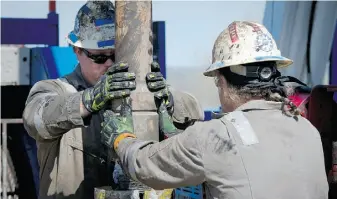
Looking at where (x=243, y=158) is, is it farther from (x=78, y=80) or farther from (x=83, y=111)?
(x=78, y=80)

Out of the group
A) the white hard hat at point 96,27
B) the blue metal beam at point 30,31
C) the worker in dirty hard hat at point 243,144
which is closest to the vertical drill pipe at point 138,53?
the worker in dirty hard hat at point 243,144

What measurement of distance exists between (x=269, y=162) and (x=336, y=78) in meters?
4.14

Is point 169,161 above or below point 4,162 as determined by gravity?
above

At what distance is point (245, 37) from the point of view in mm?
2529

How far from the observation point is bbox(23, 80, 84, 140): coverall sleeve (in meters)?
2.80

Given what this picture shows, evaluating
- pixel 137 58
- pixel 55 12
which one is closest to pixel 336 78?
pixel 55 12

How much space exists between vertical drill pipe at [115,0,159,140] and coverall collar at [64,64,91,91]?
0.55 meters

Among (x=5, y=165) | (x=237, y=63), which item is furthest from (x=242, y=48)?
(x=5, y=165)

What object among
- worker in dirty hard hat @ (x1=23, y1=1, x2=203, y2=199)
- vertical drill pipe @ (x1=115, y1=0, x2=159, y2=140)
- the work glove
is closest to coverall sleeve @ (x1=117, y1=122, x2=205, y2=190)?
vertical drill pipe @ (x1=115, y1=0, x2=159, y2=140)

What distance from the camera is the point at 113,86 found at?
2.63 metres

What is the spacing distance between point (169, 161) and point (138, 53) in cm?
60

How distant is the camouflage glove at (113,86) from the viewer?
2.63 m

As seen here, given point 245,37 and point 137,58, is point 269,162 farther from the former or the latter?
point 137,58

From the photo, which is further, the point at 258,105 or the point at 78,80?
the point at 78,80
